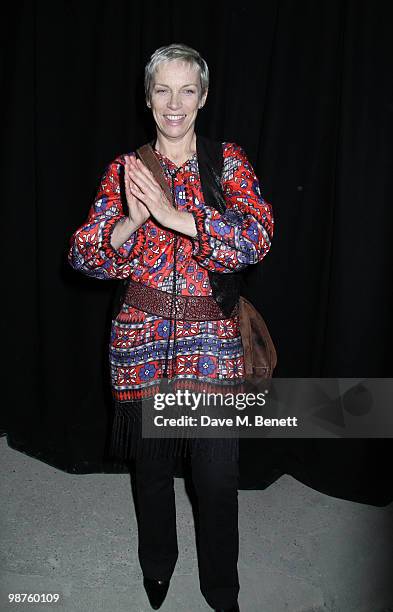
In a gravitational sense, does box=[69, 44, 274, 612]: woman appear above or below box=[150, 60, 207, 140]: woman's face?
below

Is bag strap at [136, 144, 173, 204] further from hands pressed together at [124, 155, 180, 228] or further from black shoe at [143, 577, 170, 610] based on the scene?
black shoe at [143, 577, 170, 610]

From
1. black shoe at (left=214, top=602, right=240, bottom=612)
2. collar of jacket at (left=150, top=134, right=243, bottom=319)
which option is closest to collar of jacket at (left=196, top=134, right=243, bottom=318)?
collar of jacket at (left=150, top=134, right=243, bottom=319)

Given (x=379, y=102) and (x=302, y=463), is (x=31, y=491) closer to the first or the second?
(x=302, y=463)

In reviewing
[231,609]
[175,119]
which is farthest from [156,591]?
[175,119]

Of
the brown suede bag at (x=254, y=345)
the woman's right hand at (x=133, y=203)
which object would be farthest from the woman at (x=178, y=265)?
the brown suede bag at (x=254, y=345)

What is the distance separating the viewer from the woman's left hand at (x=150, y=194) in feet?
4.17

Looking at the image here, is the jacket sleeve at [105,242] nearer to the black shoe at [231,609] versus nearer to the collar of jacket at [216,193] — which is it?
the collar of jacket at [216,193]

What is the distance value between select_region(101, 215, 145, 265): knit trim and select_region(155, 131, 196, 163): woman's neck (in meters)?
0.22

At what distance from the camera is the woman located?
52.1 inches

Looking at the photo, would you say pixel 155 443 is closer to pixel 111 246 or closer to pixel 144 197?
pixel 111 246

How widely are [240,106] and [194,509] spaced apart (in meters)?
1.51

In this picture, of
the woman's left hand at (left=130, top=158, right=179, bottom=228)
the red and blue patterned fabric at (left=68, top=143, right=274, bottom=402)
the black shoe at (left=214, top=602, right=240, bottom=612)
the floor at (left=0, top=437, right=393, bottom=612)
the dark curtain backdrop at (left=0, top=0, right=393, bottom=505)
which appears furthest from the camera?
the dark curtain backdrop at (left=0, top=0, right=393, bottom=505)

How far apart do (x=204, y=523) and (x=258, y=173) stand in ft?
4.11

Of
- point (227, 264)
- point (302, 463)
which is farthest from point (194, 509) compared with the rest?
point (227, 264)
